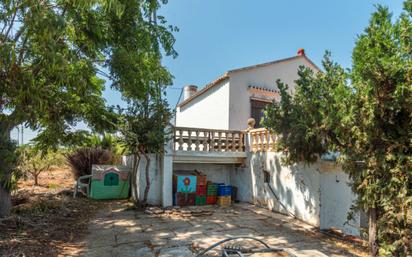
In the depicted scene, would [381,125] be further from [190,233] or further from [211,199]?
[211,199]

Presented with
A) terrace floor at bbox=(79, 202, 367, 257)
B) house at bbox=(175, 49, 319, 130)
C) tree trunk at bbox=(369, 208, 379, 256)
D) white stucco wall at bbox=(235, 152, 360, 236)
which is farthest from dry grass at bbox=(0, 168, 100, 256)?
house at bbox=(175, 49, 319, 130)

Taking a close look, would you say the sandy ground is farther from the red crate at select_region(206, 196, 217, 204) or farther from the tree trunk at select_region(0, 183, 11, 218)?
the red crate at select_region(206, 196, 217, 204)

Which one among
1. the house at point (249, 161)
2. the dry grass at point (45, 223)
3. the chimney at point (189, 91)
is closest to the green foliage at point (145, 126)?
the house at point (249, 161)

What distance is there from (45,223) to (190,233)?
3442mm

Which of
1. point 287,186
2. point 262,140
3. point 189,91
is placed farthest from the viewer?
point 189,91

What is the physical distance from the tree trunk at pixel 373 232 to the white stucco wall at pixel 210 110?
6993mm

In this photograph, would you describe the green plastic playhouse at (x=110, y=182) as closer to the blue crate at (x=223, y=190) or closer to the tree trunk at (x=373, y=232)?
the blue crate at (x=223, y=190)

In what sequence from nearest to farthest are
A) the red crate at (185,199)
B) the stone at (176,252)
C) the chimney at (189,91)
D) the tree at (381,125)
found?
the tree at (381,125) → the stone at (176,252) → the red crate at (185,199) → the chimney at (189,91)

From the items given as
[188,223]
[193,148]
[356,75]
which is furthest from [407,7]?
[193,148]

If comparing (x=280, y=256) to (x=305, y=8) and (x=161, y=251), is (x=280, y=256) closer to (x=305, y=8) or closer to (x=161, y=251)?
(x=161, y=251)

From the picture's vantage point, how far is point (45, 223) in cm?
641

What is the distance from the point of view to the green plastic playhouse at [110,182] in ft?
33.6

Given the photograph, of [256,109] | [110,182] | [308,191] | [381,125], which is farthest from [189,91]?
[381,125]

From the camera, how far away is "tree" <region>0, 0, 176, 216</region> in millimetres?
4027
